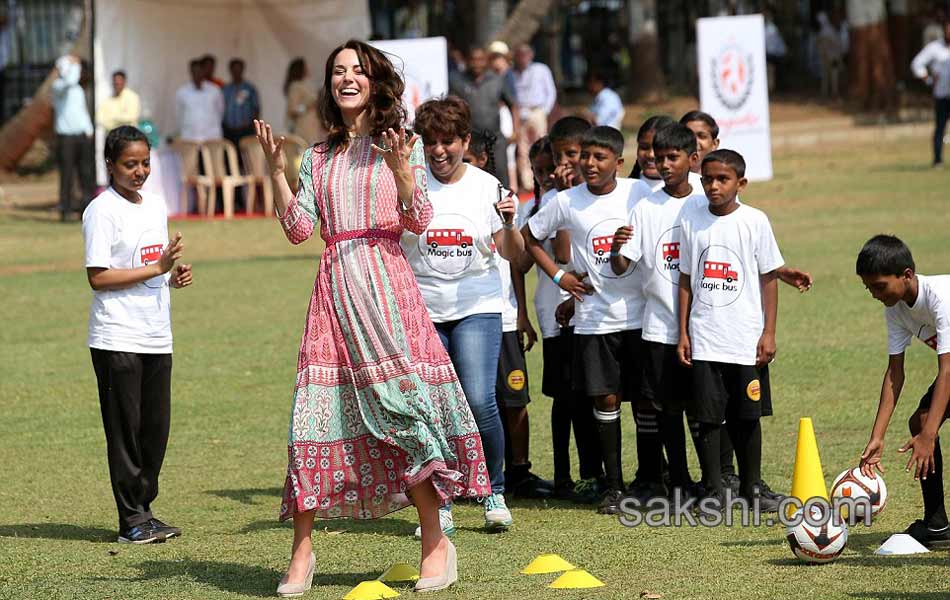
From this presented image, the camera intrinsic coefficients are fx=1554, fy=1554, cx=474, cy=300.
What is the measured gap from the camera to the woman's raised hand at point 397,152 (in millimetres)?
5668

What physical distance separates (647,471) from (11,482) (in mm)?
3449

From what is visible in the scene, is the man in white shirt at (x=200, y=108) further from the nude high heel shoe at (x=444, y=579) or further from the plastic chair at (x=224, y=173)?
the nude high heel shoe at (x=444, y=579)

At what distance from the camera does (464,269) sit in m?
7.10

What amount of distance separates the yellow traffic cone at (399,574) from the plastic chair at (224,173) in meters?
16.6

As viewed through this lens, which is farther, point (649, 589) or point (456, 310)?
point (456, 310)

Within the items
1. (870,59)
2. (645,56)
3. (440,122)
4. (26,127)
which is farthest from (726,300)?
(645,56)

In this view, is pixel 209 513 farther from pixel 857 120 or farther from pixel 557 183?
pixel 857 120

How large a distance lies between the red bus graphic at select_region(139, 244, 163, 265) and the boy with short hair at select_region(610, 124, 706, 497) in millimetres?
2114

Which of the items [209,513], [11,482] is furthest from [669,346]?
[11,482]

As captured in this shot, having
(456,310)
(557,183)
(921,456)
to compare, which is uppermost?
(557,183)

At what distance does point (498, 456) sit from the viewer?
7160 mm

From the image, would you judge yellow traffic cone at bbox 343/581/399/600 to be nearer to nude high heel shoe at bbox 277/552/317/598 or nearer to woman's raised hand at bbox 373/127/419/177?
nude high heel shoe at bbox 277/552/317/598

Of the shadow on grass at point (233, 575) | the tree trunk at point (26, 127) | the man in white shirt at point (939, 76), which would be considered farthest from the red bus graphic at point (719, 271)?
the tree trunk at point (26, 127)

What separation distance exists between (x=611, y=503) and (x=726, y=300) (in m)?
1.12
